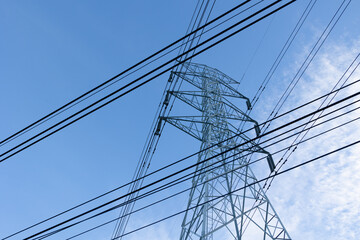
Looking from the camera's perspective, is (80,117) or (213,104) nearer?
(80,117)

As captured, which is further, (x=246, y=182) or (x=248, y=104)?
(x=248, y=104)

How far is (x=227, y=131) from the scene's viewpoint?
8.65 metres

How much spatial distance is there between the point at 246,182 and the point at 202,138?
209 cm

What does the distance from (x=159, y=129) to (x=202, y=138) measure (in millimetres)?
1336

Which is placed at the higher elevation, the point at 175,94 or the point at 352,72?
the point at 175,94

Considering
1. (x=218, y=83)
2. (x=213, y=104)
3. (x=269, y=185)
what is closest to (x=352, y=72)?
(x=269, y=185)

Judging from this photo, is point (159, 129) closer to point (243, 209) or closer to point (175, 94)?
point (175, 94)

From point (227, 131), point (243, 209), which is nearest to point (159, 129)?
point (227, 131)

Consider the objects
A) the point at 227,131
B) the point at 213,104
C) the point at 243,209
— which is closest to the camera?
the point at 243,209

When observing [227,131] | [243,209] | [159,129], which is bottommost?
[243,209]

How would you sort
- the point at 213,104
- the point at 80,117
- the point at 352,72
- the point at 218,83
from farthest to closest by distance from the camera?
the point at 218,83 → the point at 213,104 → the point at 352,72 → the point at 80,117

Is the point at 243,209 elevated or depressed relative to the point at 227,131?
depressed

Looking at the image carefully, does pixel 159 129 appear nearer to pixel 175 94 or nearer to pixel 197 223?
pixel 175 94

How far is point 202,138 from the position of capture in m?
8.74
